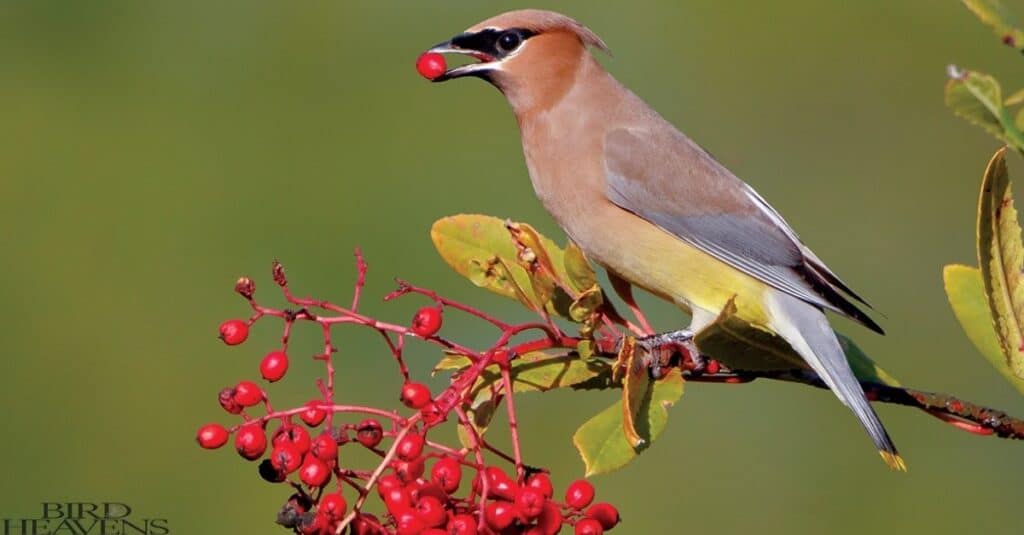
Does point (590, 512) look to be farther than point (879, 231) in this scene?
No

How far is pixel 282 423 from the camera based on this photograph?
234cm

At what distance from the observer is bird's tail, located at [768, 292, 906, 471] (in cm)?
284

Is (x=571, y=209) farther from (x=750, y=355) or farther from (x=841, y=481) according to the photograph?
(x=841, y=481)

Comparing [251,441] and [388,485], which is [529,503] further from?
[251,441]

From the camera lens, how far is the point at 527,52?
11.9ft

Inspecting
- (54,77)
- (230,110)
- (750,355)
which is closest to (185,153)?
(230,110)

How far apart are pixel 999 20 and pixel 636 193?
1.58 metres

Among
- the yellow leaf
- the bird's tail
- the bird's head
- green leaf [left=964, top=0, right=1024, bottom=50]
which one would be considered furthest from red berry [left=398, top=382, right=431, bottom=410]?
the bird's head

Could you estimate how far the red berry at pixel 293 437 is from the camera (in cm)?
227

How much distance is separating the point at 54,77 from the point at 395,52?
147cm

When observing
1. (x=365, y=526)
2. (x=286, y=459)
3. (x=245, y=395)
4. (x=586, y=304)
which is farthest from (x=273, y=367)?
(x=586, y=304)

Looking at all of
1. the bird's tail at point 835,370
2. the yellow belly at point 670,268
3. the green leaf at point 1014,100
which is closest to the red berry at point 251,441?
the bird's tail at point 835,370

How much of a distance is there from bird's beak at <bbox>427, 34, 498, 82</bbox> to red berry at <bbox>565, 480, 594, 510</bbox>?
1.21 meters

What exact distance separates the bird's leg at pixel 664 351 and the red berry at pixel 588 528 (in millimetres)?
357
